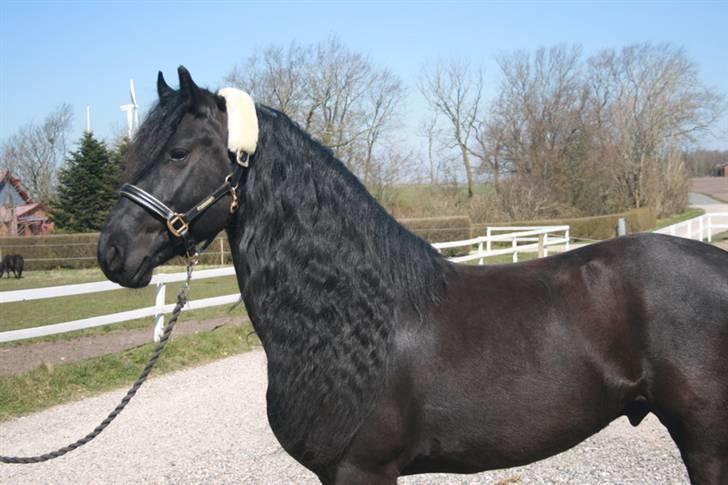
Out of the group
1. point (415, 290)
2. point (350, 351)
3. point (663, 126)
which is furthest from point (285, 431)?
point (663, 126)

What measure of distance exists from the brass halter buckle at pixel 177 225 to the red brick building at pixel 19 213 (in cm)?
4302

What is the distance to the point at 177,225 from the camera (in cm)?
239

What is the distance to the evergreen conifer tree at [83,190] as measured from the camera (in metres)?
35.4

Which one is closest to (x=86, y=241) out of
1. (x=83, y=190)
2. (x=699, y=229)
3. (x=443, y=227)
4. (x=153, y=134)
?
(x=83, y=190)

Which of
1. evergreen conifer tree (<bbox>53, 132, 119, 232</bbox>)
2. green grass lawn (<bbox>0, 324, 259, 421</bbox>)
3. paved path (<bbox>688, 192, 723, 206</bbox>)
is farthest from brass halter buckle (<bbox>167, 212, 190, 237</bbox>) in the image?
paved path (<bbox>688, 192, 723, 206</bbox>)

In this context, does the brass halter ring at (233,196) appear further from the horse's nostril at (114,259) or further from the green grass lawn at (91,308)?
the green grass lawn at (91,308)

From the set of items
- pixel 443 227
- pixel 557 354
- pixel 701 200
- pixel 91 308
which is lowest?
pixel 91 308

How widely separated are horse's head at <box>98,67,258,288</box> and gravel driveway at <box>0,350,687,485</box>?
2.66 m

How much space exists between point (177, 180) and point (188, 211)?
0.12 meters

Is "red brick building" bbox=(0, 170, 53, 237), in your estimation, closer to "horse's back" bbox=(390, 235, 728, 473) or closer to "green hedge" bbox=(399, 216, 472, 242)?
"green hedge" bbox=(399, 216, 472, 242)

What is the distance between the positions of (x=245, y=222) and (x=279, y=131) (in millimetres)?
389

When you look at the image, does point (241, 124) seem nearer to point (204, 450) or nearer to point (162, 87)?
point (162, 87)

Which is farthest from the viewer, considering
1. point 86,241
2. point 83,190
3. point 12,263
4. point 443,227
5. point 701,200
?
point 701,200

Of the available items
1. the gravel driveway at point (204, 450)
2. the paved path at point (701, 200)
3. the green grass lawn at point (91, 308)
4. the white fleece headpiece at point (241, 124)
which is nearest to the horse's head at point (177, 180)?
the white fleece headpiece at point (241, 124)
